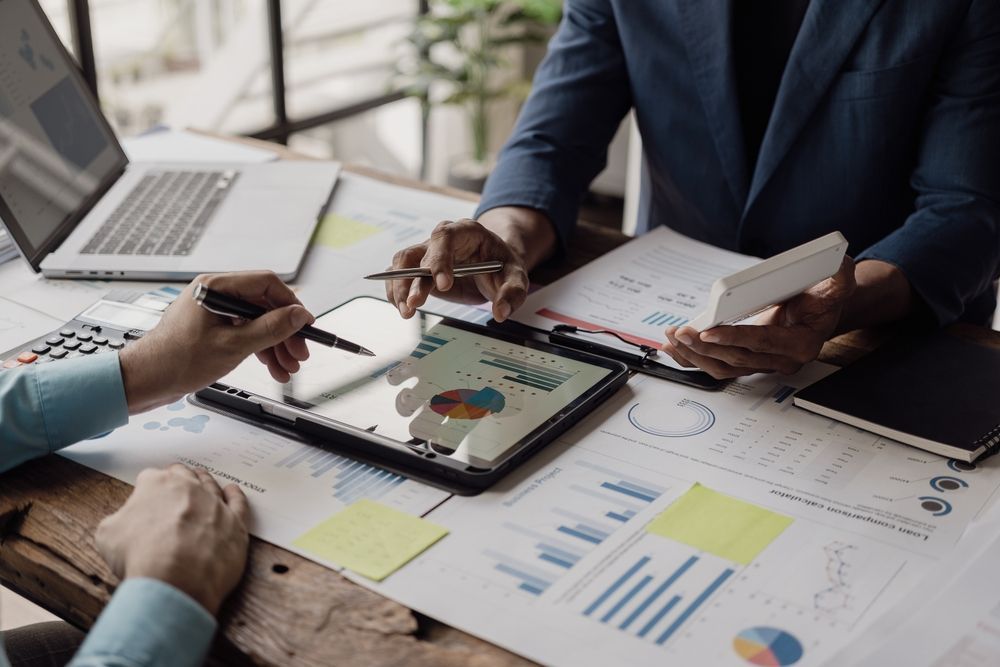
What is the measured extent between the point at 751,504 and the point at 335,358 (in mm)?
458

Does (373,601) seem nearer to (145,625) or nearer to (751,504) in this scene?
(145,625)

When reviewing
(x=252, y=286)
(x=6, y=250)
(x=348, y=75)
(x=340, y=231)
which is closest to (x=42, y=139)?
(x=6, y=250)

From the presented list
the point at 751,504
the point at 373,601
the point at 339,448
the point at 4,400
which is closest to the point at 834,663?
the point at 751,504

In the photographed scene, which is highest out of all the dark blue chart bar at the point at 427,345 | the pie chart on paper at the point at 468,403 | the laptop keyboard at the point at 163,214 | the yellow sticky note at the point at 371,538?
the laptop keyboard at the point at 163,214

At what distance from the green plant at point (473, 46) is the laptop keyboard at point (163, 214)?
209 cm

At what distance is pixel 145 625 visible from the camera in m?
0.75

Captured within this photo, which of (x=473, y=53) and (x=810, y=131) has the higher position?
(x=810, y=131)

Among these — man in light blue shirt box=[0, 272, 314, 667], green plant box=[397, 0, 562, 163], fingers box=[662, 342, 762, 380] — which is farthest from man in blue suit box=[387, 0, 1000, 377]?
green plant box=[397, 0, 562, 163]

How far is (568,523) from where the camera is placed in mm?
885

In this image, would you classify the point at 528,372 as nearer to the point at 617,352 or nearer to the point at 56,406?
the point at 617,352

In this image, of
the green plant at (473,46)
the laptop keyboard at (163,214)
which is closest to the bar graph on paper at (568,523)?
the laptop keyboard at (163,214)

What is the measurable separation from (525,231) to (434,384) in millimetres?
421

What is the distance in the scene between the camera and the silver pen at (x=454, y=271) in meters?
1.16

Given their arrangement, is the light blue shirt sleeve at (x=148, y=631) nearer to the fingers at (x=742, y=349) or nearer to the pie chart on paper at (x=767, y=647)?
the pie chart on paper at (x=767, y=647)
